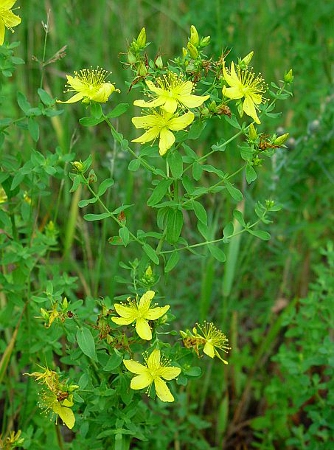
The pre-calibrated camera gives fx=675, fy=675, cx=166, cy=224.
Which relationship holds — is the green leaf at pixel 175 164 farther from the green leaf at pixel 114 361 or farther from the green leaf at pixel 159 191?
the green leaf at pixel 114 361

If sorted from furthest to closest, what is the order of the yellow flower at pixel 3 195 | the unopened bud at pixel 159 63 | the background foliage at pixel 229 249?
the background foliage at pixel 229 249, the yellow flower at pixel 3 195, the unopened bud at pixel 159 63

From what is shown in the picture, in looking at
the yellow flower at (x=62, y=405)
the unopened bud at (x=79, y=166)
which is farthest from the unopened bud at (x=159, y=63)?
the yellow flower at (x=62, y=405)

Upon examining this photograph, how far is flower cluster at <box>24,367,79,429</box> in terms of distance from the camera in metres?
1.30

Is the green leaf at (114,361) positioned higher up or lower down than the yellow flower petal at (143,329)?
lower down

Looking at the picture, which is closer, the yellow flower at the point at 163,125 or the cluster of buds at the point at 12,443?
the yellow flower at the point at 163,125

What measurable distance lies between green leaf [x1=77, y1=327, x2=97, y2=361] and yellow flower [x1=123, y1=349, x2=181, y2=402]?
7 centimetres

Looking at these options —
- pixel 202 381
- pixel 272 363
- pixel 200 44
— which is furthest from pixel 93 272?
pixel 200 44

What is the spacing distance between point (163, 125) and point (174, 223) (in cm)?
21

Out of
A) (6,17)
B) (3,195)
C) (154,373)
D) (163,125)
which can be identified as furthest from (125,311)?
(6,17)

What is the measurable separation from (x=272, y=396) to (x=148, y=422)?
656 mm

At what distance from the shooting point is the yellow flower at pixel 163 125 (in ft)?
4.13

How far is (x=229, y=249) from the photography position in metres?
2.05

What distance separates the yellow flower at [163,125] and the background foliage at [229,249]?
0.36 m

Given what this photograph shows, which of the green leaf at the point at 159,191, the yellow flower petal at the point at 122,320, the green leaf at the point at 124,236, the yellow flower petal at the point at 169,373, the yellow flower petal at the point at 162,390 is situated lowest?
the yellow flower petal at the point at 162,390
